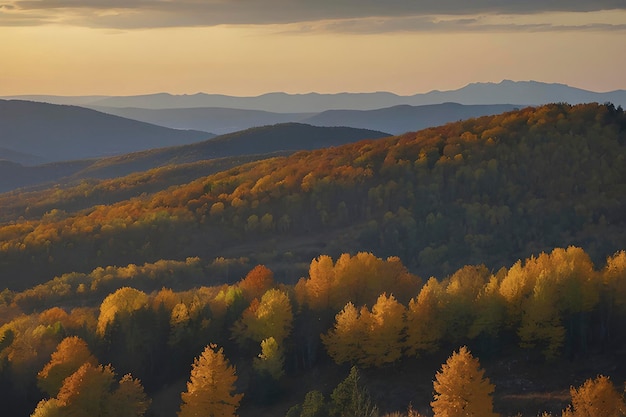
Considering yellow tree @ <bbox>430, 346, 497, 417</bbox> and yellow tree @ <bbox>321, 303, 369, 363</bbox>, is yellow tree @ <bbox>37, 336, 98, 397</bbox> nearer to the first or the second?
yellow tree @ <bbox>321, 303, 369, 363</bbox>

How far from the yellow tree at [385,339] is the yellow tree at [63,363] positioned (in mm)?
29542

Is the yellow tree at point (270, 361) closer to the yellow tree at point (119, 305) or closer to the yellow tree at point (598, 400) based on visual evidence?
the yellow tree at point (119, 305)

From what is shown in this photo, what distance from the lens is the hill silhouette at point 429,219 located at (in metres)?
165

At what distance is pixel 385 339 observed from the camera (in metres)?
76.1

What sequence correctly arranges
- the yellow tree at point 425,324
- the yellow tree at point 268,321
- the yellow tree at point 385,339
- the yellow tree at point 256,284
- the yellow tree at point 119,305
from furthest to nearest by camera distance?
1. the yellow tree at point 256,284
2. the yellow tree at point 119,305
3. the yellow tree at point 268,321
4. the yellow tree at point 425,324
5. the yellow tree at point 385,339

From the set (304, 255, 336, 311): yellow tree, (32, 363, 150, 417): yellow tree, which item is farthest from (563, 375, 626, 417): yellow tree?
(304, 255, 336, 311): yellow tree

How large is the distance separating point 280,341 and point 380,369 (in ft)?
41.0

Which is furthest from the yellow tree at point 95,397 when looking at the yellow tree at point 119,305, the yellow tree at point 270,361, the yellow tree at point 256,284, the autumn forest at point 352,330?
the yellow tree at point 256,284

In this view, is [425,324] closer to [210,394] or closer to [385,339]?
[385,339]

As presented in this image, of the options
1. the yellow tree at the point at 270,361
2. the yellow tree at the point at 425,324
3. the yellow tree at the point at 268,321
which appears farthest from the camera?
the yellow tree at the point at 268,321

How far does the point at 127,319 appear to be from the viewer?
92.6 meters

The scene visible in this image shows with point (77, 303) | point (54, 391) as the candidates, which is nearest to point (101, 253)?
point (77, 303)

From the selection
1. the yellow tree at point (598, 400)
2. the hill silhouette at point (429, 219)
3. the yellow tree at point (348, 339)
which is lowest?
the hill silhouette at point (429, 219)

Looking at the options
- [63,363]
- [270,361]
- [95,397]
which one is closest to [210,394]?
[95,397]
